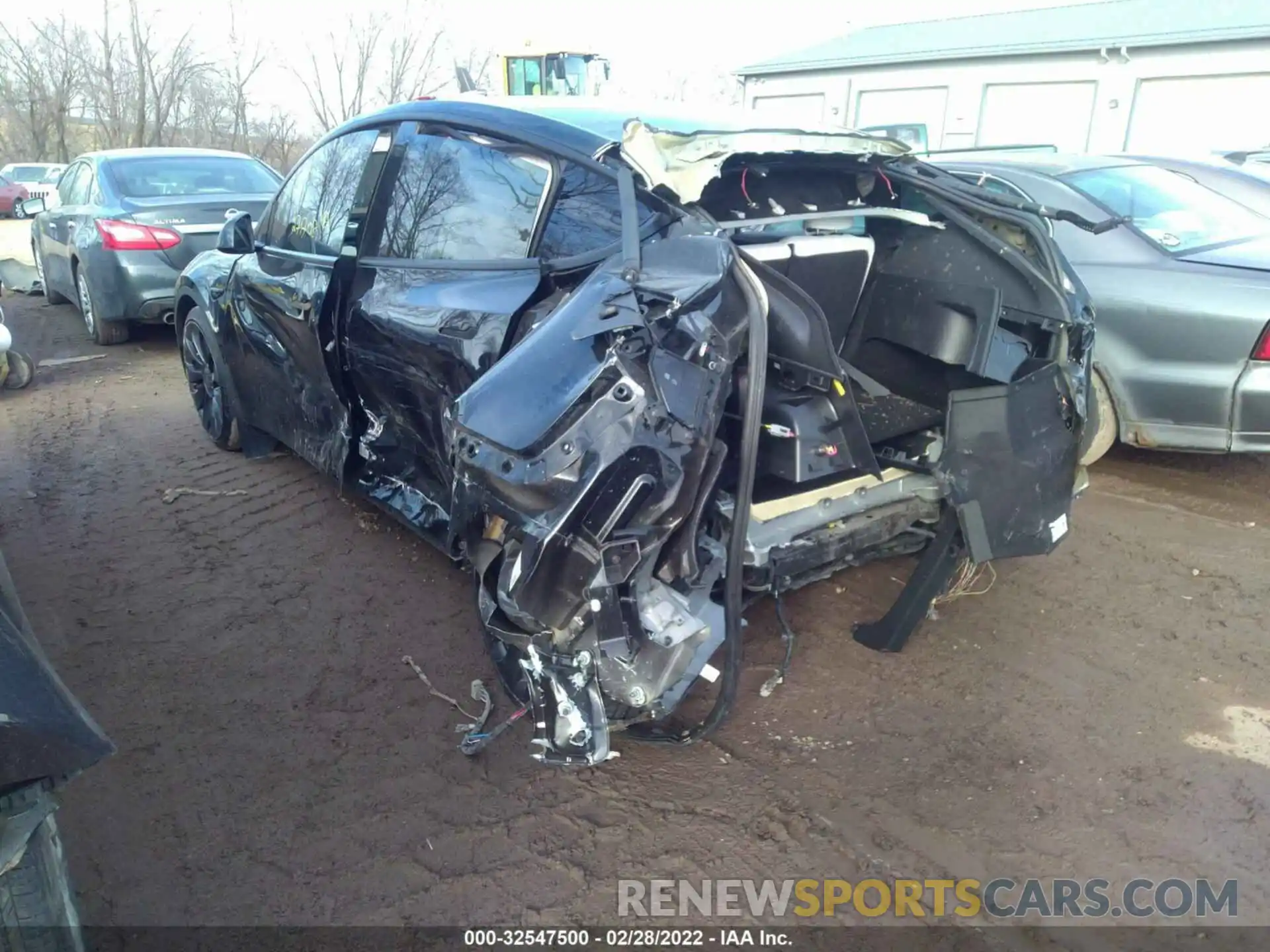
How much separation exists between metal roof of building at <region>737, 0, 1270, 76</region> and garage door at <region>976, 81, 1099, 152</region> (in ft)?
2.33

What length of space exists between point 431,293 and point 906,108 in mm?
20015

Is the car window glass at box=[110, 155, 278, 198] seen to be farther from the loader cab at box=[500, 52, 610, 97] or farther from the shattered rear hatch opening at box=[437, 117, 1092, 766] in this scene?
the loader cab at box=[500, 52, 610, 97]

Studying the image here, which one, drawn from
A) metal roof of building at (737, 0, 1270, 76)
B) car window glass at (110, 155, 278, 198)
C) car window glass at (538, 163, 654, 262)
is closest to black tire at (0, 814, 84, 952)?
car window glass at (538, 163, 654, 262)

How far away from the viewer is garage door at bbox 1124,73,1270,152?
52.4ft

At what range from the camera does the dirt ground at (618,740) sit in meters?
2.39

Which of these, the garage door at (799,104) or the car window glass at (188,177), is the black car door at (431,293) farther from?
the garage door at (799,104)

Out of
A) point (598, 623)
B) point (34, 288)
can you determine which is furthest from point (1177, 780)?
point (34, 288)

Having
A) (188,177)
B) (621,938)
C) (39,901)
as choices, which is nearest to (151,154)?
(188,177)

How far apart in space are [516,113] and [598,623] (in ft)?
5.99

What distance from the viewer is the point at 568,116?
310cm

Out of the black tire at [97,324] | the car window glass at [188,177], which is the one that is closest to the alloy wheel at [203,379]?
the car window glass at [188,177]

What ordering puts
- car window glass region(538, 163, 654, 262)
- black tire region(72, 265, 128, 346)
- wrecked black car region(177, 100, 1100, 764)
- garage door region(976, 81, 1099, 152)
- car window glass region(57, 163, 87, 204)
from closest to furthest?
wrecked black car region(177, 100, 1100, 764) → car window glass region(538, 163, 654, 262) → black tire region(72, 265, 128, 346) → car window glass region(57, 163, 87, 204) → garage door region(976, 81, 1099, 152)

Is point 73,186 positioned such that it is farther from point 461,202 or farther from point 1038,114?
point 1038,114

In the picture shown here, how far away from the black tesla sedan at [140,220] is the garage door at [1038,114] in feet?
48.2
